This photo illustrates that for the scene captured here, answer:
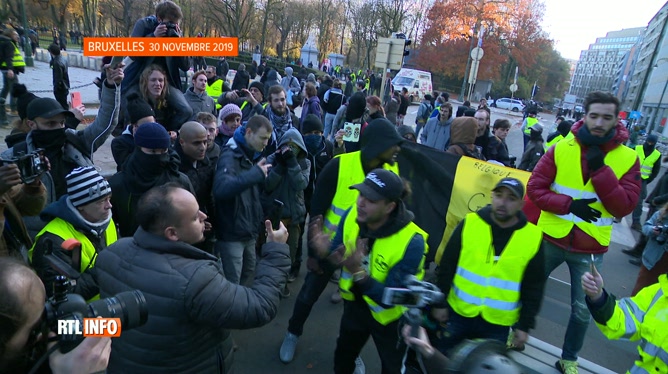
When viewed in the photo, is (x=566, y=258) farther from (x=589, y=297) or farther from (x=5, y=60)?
(x=5, y=60)

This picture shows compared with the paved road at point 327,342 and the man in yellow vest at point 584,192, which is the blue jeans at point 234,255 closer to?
the paved road at point 327,342

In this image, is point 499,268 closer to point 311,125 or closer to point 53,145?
point 311,125

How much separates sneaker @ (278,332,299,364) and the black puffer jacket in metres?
1.64

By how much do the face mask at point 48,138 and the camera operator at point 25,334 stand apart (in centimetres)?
213

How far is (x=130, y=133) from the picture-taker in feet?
12.3

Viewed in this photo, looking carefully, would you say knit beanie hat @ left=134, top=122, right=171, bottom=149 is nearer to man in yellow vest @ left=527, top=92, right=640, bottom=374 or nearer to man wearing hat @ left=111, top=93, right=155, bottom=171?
man wearing hat @ left=111, top=93, right=155, bottom=171

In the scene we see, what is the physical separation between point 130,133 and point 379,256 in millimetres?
2596

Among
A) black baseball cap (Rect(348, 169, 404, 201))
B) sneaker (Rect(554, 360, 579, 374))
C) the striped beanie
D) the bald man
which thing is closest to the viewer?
the striped beanie

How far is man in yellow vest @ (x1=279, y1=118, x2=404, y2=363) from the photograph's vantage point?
3322mm

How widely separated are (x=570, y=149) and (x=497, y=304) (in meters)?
1.49

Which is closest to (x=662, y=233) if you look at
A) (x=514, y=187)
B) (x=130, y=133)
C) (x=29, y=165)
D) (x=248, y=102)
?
(x=514, y=187)

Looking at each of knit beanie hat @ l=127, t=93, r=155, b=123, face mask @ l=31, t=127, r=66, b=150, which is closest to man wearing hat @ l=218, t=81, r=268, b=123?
knit beanie hat @ l=127, t=93, r=155, b=123

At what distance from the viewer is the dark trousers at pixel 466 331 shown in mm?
2701

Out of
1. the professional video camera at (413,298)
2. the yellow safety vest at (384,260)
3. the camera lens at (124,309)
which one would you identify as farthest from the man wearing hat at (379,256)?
the camera lens at (124,309)
